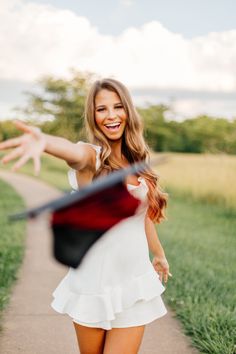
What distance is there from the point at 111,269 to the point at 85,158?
1.63 ft

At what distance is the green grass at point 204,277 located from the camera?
13.3ft

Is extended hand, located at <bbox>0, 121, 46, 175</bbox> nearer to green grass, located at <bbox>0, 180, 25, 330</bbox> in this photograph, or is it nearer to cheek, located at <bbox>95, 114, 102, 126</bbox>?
cheek, located at <bbox>95, 114, 102, 126</bbox>

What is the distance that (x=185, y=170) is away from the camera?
18422 mm

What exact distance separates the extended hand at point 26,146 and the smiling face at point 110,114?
86 centimetres

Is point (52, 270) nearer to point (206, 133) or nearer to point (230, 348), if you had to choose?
point (230, 348)

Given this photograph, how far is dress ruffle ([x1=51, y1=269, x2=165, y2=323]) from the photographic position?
2283 mm

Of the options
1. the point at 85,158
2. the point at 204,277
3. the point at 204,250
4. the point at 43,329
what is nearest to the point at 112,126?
the point at 85,158

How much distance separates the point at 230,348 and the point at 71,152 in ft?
7.64

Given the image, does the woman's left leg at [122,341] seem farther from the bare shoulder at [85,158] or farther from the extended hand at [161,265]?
the bare shoulder at [85,158]

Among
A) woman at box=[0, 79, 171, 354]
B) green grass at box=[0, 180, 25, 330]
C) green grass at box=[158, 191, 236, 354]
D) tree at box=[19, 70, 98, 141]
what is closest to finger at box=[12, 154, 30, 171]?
woman at box=[0, 79, 171, 354]

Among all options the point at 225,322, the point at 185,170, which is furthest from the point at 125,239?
the point at 185,170

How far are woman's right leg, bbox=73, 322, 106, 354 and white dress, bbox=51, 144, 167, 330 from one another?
2.2 inches

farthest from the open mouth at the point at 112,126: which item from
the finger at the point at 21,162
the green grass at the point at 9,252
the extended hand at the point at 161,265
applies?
the green grass at the point at 9,252

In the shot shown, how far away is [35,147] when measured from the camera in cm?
160
